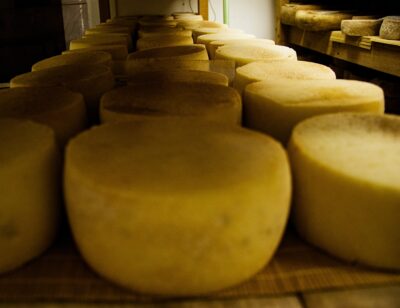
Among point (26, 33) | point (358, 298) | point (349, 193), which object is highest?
point (26, 33)

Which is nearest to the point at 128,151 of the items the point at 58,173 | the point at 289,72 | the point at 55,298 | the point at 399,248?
the point at 58,173

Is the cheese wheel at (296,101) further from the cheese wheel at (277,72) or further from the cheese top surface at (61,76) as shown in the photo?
the cheese top surface at (61,76)

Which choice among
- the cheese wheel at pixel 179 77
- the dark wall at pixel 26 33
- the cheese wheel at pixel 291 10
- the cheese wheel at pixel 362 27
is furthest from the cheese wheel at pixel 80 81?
the dark wall at pixel 26 33

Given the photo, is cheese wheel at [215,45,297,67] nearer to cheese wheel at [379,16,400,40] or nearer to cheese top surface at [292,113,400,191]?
cheese wheel at [379,16,400,40]

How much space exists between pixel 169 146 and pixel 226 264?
10.5 inches

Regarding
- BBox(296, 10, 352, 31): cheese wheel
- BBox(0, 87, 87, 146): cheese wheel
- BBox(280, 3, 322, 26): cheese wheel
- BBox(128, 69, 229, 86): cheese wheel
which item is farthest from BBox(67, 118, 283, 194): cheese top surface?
BBox(280, 3, 322, 26): cheese wheel

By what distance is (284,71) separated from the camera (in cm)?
177

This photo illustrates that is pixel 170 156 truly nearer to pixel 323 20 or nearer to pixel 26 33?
pixel 323 20

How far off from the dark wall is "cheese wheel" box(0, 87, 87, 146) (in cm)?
435

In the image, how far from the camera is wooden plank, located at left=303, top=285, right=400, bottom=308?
0.84 metres

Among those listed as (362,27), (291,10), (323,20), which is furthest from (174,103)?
(291,10)

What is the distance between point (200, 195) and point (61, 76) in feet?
3.97

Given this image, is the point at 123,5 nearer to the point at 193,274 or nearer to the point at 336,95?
the point at 336,95

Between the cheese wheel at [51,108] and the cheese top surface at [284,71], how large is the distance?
2.22 ft
